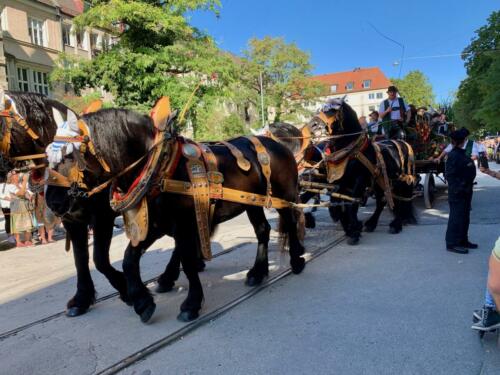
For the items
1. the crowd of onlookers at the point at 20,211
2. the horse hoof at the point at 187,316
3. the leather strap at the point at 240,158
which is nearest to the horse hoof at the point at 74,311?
the horse hoof at the point at 187,316

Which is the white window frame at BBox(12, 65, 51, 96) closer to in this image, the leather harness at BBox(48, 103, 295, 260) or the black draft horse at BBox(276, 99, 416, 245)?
the black draft horse at BBox(276, 99, 416, 245)

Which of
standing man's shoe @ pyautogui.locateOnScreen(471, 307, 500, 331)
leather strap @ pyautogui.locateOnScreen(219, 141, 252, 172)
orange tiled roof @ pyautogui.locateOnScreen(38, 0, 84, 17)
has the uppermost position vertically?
orange tiled roof @ pyautogui.locateOnScreen(38, 0, 84, 17)

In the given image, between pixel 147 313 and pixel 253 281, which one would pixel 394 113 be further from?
pixel 147 313

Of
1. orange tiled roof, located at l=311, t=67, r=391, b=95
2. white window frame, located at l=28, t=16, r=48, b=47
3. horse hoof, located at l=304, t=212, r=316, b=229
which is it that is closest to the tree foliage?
white window frame, located at l=28, t=16, r=48, b=47

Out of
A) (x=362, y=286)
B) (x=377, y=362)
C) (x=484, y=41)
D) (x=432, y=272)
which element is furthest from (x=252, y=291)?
(x=484, y=41)

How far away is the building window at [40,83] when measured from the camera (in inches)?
1067

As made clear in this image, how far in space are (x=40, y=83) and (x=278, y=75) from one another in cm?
2605

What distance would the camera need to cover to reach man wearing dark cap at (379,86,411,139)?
895 centimetres

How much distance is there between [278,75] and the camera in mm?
46406

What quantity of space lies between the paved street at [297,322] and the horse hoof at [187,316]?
85 mm

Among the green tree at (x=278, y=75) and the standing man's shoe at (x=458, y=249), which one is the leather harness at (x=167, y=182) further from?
the green tree at (x=278, y=75)

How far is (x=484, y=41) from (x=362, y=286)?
94.9ft

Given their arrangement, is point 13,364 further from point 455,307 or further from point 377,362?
point 455,307

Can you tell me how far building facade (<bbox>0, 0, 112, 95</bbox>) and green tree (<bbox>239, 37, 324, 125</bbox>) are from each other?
18.8m
